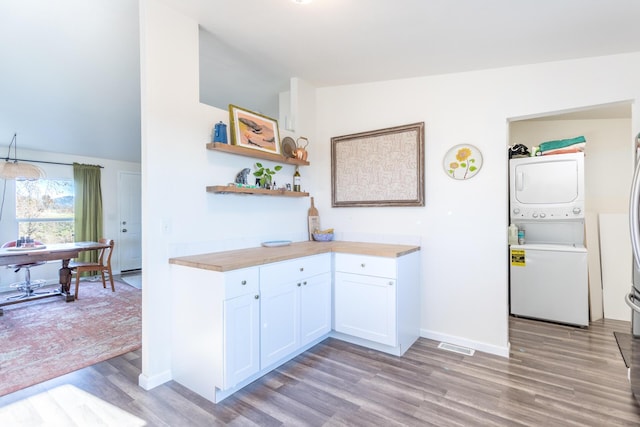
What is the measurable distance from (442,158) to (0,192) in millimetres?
6287

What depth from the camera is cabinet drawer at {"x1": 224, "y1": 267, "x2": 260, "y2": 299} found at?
1.93 metres

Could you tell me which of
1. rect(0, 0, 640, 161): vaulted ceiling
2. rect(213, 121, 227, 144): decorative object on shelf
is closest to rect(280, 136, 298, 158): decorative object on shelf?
rect(0, 0, 640, 161): vaulted ceiling

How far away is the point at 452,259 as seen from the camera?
284cm

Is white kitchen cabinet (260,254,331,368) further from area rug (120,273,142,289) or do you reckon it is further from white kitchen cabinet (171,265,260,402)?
area rug (120,273,142,289)

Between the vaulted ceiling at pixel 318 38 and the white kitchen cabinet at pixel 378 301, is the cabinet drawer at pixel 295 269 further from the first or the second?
the vaulted ceiling at pixel 318 38

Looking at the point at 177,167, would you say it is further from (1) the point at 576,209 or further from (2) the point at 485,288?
(1) the point at 576,209

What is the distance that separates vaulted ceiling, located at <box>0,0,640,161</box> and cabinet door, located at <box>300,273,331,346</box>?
193 centimetres

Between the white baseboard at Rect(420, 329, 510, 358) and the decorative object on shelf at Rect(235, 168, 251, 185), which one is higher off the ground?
the decorative object on shelf at Rect(235, 168, 251, 185)

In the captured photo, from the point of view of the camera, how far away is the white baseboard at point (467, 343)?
2.61 m

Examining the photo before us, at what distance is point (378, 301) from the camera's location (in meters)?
2.62

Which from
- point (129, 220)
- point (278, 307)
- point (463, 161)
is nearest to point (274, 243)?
point (278, 307)

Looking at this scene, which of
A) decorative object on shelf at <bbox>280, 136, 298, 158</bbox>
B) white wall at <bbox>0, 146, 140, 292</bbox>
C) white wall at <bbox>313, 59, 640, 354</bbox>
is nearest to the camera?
white wall at <bbox>313, 59, 640, 354</bbox>

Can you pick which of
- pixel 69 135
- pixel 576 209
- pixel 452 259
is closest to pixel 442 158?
pixel 452 259

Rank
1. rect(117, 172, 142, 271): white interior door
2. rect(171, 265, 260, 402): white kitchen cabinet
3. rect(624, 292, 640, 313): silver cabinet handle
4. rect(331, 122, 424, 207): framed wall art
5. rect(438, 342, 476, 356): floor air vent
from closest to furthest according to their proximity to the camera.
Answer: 1. rect(624, 292, 640, 313): silver cabinet handle
2. rect(171, 265, 260, 402): white kitchen cabinet
3. rect(438, 342, 476, 356): floor air vent
4. rect(331, 122, 424, 207): framed wall art
5. rect(117, 172, 142, 271): white interior door
